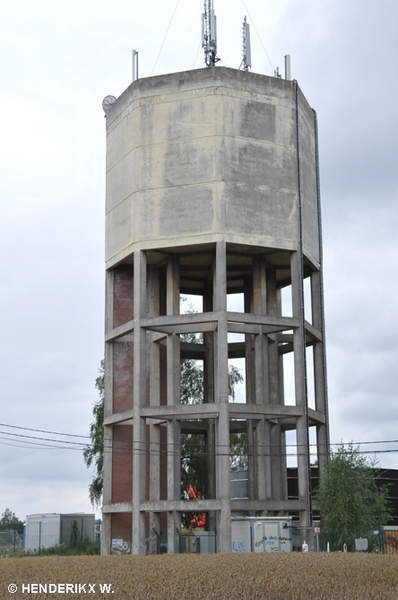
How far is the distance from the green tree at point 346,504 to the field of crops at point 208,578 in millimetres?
13694

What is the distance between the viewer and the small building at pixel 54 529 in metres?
53.2

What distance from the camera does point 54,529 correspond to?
5344 centimetres

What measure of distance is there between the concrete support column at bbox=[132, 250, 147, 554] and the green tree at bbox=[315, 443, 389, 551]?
8.01m

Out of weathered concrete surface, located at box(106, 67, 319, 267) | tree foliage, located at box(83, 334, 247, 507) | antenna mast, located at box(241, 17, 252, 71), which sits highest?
antenna mast, located at box(241, 17, 252, 71)

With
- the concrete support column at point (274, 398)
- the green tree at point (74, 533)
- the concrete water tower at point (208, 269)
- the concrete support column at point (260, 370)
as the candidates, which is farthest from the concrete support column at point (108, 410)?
the green tree at point (74, 533)

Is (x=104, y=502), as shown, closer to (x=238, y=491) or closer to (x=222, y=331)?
(x=238, y=491)

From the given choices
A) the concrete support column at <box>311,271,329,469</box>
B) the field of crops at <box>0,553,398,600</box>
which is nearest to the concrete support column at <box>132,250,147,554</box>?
the concrete support column at <box>311,271,329,469</box>

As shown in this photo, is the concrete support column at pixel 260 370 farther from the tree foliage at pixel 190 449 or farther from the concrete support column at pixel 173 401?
the tree foliage at pixel 190 449

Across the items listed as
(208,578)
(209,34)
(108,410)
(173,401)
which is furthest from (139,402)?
(208,578)

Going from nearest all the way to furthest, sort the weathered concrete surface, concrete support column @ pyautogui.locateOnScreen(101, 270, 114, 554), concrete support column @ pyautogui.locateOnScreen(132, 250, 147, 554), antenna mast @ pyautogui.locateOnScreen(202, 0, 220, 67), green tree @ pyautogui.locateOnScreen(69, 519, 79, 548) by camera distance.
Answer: concrete support column @ pyautogui.locateOnScreen(132, 250, 147, 554)
the weathered concrete surface
concrete support column @ pyautogui.locateOnScreen(101, 270, 114, 554)
antenna mast @ pyautogui.locateOnScreen(202, 0, 220, 67)
green tree @ pyautogui.locateOnScreen(69, 519, 79, 548)

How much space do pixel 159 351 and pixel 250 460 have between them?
6.48 m

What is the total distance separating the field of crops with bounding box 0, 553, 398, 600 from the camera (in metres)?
18.8

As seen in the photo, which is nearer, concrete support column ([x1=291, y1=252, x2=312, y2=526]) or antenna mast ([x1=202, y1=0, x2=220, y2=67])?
concrete support column ([x1=291, y1=252, x2=312, y2=526])

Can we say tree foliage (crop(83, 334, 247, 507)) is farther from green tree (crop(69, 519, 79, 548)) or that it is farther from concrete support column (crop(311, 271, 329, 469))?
concrete support column (crop(311, 271, 329, 469))
